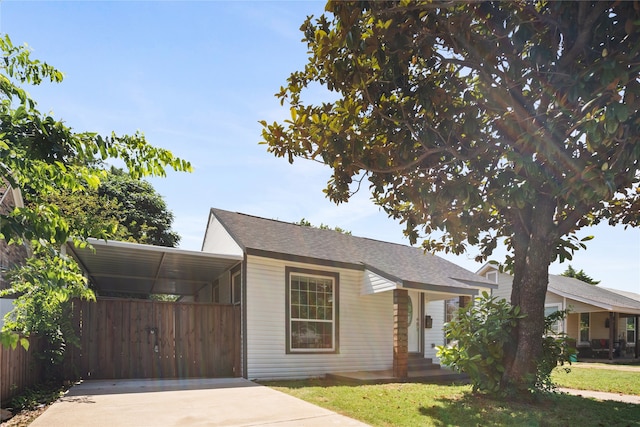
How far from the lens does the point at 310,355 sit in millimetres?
11023

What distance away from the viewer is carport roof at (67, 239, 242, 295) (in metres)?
10.2

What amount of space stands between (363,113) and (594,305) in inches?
697

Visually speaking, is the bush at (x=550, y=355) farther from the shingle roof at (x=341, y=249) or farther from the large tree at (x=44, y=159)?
the large tree at (x=44, y=159)

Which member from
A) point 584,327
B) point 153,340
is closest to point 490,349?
point 153,340

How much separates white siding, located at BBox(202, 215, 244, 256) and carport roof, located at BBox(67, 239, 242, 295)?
35cm

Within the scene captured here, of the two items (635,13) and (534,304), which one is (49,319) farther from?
(635,13)

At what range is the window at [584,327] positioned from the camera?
21836mm

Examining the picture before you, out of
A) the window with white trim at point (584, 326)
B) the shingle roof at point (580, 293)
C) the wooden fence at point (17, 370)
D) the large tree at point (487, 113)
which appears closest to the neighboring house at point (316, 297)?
the large tree at point (487, 113)

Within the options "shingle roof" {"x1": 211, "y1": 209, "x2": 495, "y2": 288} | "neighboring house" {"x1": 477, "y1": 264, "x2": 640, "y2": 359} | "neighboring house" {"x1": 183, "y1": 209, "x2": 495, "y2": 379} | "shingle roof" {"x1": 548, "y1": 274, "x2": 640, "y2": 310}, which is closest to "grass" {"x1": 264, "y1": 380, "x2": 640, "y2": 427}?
"neighboring house" {"x1": 183, "y1": 209, "x2": 495, "y2": 379}

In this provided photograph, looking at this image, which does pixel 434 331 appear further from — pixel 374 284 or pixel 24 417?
pixel 24 417

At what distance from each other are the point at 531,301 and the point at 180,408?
19.0 ft

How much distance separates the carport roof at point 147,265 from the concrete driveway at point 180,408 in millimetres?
2624

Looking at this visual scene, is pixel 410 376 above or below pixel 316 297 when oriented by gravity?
below

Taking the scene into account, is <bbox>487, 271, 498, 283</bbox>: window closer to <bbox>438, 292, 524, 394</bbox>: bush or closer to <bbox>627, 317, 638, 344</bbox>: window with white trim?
<bbox>627, 317, 638, 344</bbox>: window with white trim
